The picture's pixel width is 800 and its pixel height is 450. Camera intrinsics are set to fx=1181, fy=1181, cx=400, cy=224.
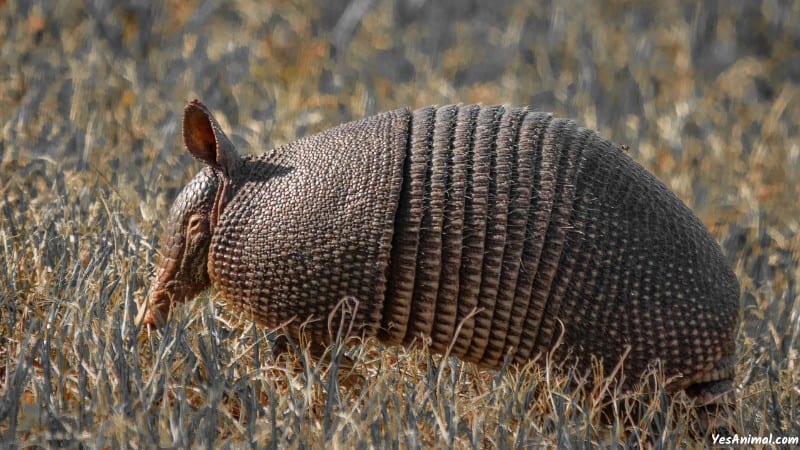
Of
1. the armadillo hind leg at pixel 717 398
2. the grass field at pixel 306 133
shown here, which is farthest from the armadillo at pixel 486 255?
the grass field at pixel 306 133

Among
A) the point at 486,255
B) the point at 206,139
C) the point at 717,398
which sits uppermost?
the point at 206,139

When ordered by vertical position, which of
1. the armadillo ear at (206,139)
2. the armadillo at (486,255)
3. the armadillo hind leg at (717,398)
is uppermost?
the armadillo ear at (206,139)

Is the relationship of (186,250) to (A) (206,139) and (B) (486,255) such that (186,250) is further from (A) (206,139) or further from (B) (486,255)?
(B) (486,255)

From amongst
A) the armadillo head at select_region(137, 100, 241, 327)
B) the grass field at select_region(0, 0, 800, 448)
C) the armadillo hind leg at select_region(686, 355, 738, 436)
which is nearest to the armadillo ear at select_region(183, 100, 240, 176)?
the armadillo head at select_region(137, 100, 241, 327)

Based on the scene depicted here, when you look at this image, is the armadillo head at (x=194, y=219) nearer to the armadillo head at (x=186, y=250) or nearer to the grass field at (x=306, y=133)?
the armadillo head at (x=186, y=250)

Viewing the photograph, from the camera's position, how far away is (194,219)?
517 centimetres

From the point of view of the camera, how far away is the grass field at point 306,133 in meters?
4.58

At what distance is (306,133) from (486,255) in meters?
3.79

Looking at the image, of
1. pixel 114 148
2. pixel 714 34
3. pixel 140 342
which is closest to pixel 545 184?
pixel 140 342

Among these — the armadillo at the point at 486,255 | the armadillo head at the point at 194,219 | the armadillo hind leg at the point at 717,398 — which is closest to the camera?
the armadillo at the point at 486,255

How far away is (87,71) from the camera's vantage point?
28.9 feet

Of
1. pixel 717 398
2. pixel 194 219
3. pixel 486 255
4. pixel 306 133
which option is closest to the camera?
pixel 486 255

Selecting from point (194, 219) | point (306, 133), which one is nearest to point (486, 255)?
point (194, 219)

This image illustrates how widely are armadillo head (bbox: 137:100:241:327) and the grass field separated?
16cm
